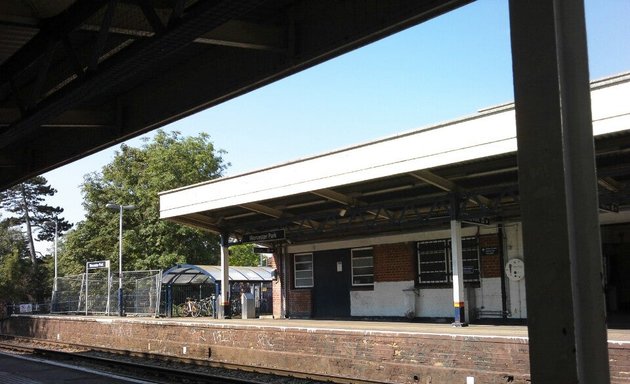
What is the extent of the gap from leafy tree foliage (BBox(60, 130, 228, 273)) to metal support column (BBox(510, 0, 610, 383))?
140ft

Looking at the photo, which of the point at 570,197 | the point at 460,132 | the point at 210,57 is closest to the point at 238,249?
the point at 460,132

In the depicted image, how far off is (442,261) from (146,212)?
3112 centimetres

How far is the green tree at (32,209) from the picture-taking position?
3155 inches

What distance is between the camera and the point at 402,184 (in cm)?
1772

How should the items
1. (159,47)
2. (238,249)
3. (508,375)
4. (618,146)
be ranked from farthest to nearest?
(238,249), (618,146), (508,375), (159,47)

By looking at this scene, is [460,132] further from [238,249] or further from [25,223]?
[25,223]

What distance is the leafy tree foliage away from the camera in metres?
46.1

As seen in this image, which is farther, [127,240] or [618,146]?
[127,240]

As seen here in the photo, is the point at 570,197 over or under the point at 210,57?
under

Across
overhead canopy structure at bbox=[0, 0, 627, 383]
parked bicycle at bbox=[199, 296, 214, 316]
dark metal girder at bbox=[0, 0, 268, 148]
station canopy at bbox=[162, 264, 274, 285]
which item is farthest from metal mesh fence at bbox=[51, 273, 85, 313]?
dark metal girder at bbox=[0, 0, 268, 148]

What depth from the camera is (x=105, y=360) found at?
16.7 metres

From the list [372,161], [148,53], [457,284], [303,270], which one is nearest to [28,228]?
[303,270]

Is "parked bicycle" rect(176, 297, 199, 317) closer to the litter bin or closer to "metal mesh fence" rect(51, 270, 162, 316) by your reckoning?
"metal mesh fence" rect(51, 270, 162, 316)

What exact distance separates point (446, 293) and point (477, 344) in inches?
373
